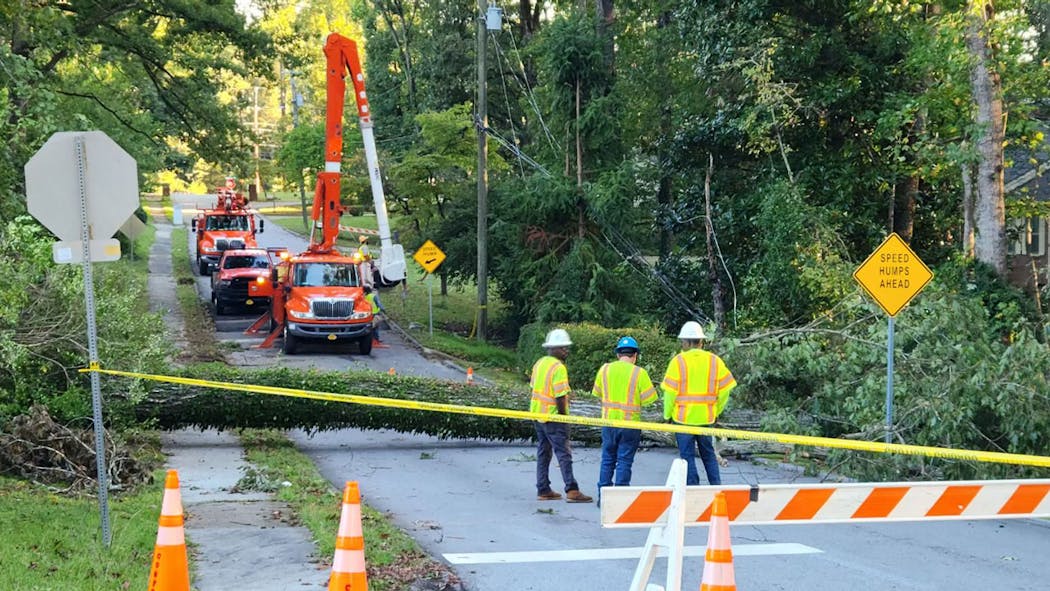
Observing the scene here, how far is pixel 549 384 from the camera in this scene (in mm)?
10539

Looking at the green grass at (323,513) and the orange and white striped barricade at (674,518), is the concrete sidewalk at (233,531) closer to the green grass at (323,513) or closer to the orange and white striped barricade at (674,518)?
the green grass at (323,513)

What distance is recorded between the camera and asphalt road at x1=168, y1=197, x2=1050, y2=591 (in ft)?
25.1

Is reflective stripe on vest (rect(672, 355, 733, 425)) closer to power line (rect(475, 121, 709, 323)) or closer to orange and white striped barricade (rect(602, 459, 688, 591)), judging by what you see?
orange and white striped barricade (rect(602, 459, 688, 591))

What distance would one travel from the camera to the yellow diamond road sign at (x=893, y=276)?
1178 cm

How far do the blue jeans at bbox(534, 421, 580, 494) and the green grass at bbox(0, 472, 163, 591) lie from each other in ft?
11.7

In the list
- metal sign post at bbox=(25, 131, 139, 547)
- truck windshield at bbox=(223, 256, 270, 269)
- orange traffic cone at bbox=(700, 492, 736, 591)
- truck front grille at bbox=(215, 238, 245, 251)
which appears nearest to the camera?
orange traffic cone at bbox=(700, 492, 736, 591)

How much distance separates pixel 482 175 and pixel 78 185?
21.9 m

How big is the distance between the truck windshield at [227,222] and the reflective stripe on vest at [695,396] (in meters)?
31.9

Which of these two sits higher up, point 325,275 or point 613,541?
point 325,275

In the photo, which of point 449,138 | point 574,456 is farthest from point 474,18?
point 574,456

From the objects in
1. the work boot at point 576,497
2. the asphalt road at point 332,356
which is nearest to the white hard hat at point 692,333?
the work boot at point 576,497

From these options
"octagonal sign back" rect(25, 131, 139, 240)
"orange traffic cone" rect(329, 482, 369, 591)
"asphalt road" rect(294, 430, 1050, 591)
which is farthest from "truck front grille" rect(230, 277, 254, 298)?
"orange traffic cone" rect(329, 482, 369, 591)

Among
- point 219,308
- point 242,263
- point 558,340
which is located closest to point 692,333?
point 558,340

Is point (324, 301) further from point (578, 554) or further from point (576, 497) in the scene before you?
point (578, 554)
